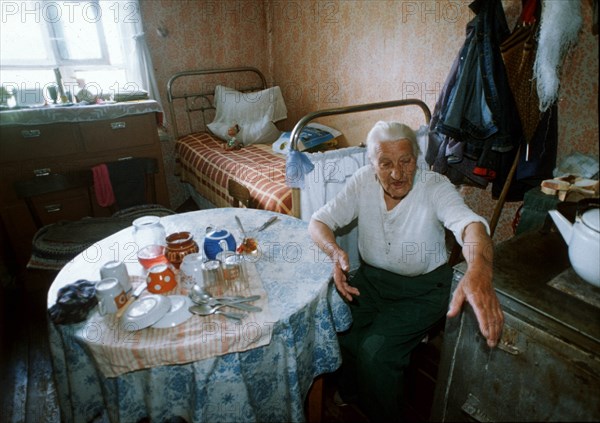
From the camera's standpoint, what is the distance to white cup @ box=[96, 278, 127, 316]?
1065mm

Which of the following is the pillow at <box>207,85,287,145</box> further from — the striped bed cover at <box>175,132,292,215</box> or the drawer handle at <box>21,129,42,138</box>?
the drawer handle at <box>21,129,42,138</box>

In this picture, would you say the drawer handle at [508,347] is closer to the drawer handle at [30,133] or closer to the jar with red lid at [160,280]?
the jar with red lid at [160,280]

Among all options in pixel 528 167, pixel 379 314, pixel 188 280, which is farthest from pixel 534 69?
pixel 188 280

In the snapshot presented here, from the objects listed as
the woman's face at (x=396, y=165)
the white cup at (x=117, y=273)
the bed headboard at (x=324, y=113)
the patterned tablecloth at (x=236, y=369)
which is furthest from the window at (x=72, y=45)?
the woman's face at (x=396, y=165)

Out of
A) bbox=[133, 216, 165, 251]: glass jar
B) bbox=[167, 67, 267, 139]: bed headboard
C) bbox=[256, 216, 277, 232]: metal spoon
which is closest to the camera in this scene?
bbox=[133, 216, 165, 251]: glass jar

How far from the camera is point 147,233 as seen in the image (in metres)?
1.45

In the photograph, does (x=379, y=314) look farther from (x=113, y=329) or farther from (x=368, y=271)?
(x=113, y=329)

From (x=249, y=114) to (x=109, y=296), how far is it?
3.00 m

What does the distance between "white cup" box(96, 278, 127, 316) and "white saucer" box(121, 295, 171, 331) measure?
0.04 m

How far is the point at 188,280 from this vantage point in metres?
1.24

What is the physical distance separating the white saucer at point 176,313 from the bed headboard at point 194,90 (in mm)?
3150

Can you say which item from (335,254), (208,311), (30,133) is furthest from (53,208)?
(335,254)

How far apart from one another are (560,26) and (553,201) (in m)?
0.86

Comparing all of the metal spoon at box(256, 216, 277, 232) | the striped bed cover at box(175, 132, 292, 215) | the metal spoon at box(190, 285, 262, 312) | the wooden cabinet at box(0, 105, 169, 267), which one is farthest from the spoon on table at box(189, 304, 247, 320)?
the wooden cabinet at box(0, 105, 169, 267)
